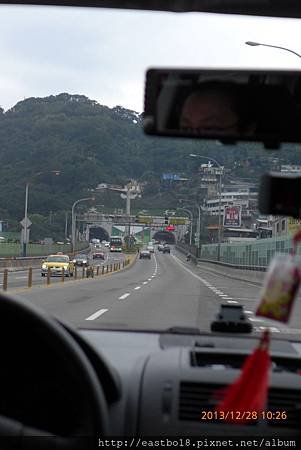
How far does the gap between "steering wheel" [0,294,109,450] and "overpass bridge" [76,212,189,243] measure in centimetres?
578

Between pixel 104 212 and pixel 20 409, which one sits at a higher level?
pixel 104 212

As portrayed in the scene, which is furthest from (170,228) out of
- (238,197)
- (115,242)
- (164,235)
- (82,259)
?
(82,259)

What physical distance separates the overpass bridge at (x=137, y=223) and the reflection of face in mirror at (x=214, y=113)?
Answer: 6.27 metres

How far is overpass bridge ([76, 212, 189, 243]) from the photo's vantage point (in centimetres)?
Result: 929

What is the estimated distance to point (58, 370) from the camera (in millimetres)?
2637

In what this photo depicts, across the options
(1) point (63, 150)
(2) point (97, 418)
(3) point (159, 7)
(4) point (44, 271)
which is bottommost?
(4) point (44, 271)

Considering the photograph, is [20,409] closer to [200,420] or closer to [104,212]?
[200,420]

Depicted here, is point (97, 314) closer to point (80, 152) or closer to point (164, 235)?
point (164, 235)

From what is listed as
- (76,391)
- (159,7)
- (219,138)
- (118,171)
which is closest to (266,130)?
→ (219,138)

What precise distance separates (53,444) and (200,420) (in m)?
0.58

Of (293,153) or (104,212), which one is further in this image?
(104,212)

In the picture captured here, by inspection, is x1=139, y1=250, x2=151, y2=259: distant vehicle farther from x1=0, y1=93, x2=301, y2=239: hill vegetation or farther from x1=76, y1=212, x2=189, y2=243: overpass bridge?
x1=0, y1=93, x2=301, y2=239: hill vegetation

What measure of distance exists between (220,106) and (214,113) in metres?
0.03

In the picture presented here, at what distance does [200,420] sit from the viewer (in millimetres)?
2674
